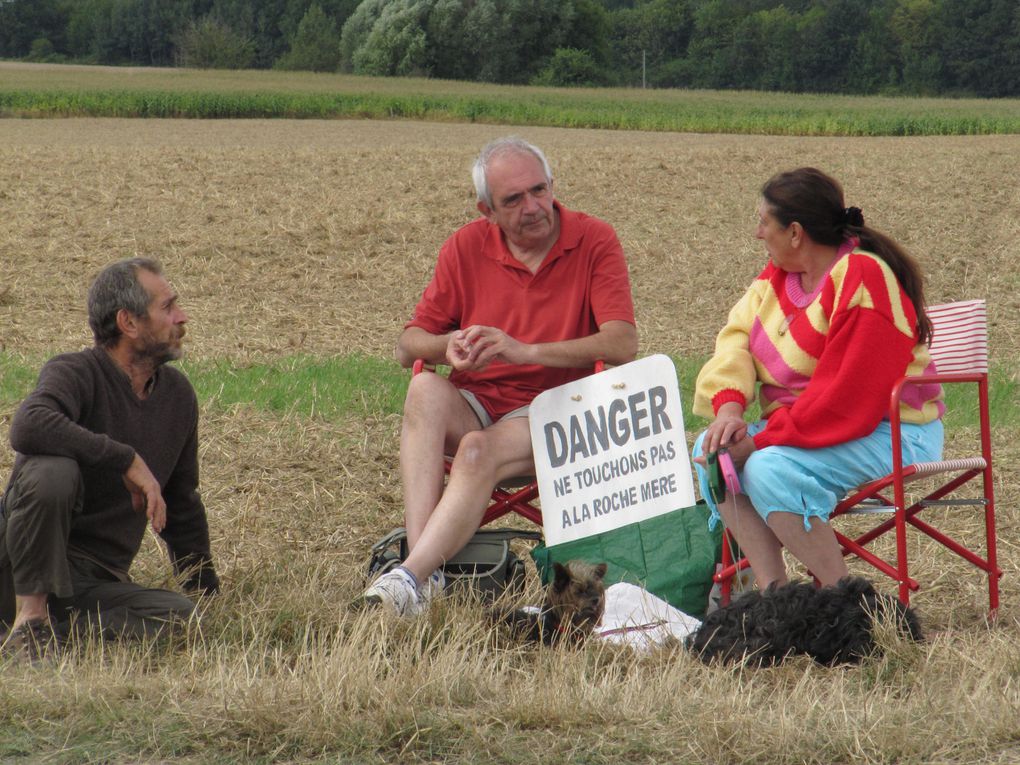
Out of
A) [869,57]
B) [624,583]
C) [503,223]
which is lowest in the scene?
[624,583]

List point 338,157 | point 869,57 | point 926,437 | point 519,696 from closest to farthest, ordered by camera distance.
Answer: point 519,696, point 926,437, point 338,157, point 869,57

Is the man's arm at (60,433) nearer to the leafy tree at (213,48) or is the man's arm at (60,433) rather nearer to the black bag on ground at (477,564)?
the black bag on ground at (477,564)

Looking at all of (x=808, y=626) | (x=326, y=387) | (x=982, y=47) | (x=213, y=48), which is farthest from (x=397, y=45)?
(x=808, y=626)

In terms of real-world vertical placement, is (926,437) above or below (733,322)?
below

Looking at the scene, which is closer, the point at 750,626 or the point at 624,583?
the point at 750,626

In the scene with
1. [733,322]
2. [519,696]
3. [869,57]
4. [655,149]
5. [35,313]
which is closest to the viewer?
[519,696]

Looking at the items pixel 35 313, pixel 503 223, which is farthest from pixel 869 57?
pixel 503 223

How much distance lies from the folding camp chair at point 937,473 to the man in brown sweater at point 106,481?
71.1 inches

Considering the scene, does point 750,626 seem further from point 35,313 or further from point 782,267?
point 35,313

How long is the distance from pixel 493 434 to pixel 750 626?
3.82ft

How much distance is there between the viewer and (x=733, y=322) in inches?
185

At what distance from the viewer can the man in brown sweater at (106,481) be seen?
4.06m

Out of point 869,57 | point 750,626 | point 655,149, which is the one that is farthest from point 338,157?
point 869,57

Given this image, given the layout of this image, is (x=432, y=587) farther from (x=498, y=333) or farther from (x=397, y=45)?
(x=397, y=45)
